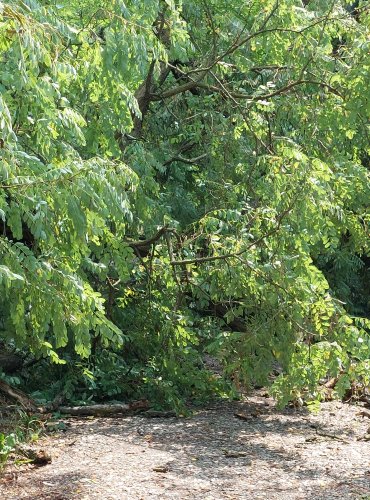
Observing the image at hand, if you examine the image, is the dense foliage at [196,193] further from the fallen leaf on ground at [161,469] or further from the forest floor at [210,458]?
the fallen leaf on ground at [161,469]

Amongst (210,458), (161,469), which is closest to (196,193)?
(210,458)

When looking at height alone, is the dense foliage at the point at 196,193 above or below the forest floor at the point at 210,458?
above

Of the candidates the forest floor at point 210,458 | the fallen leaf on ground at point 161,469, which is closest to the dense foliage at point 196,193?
the forest floor at point 210,458

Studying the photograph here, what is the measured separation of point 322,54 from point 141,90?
182cm

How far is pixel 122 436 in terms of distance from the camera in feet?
24.5

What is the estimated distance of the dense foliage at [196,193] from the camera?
616 cm

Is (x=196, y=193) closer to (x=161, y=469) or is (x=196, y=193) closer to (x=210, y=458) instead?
(x=210, y=458)

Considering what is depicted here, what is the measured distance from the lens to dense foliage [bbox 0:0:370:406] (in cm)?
616

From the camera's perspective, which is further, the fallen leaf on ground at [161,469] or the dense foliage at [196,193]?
the fallen leaf on ground at [161,469]

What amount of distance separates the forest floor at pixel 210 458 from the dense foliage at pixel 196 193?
367mm

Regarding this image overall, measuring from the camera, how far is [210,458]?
22.9 feet

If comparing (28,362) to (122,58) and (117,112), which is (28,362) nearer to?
(117,112)

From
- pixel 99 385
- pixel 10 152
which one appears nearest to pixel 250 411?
pixel 99 385

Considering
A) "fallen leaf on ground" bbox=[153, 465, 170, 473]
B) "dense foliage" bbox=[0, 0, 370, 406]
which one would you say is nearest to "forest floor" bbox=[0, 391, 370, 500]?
"fallen leaf on ground" bbox=[153, 465, 170, 473]
